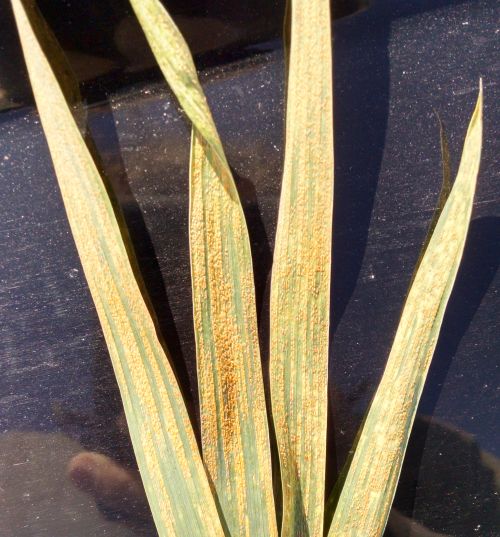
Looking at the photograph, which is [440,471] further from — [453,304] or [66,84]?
[66,84]

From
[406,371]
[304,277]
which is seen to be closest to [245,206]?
[304,277]

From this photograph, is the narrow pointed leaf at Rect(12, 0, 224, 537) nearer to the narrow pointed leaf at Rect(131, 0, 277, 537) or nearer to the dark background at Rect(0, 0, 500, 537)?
the narrow pointed leaf at Rect(131, 0, 277, 537)

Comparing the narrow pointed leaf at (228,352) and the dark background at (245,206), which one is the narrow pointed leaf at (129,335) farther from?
the dark background at (245,206)

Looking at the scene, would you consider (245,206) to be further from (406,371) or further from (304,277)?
(406,371)

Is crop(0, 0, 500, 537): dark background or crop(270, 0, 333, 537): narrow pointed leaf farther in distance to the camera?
crop(0, 0, 500, 537): dark background

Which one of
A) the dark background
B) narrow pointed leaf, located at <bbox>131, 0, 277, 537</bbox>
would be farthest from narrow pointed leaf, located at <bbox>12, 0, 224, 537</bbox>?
the dark background

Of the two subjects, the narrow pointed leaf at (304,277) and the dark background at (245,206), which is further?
the dark background at (245,206)

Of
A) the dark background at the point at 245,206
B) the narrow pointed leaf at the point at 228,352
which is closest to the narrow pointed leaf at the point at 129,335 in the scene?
the narrow pointed leaf at the point at 228,352
